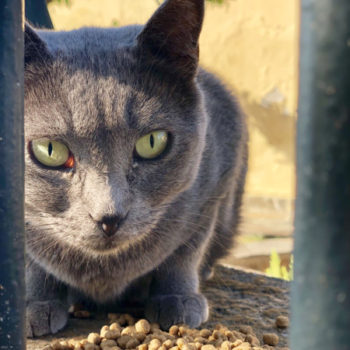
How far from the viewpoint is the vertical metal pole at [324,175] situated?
0.55 meters

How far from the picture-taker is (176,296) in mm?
1538

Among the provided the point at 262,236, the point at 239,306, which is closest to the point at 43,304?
the point at 239,306

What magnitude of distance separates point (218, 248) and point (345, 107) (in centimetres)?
152

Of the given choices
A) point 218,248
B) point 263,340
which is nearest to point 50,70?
point 263,340

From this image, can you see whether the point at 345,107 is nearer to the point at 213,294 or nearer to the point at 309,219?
the point at 309,219

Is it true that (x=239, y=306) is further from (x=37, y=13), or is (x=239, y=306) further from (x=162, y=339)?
(x=37, y=13)

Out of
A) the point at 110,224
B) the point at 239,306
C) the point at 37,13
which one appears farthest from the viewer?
the point at 37,13

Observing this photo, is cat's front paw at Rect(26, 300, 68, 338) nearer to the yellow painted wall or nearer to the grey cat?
the grey cat

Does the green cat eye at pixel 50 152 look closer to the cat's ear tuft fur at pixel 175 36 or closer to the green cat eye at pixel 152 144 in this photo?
the green cat eye at pixel 152 144

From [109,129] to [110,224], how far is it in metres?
0.21

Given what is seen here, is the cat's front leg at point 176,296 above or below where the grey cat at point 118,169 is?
below

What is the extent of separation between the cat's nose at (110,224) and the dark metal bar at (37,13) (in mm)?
1145

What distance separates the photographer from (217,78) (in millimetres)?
2102

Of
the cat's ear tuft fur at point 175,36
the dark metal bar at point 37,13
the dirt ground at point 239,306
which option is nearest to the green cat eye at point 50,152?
the cat's ear tuft fur at point 175,36
